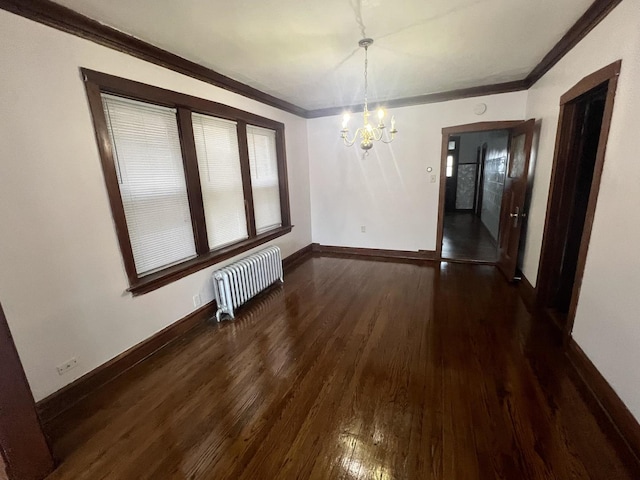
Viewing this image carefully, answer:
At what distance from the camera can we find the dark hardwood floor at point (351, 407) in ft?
4.72

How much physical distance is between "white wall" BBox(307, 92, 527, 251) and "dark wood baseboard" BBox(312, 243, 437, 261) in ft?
0.26

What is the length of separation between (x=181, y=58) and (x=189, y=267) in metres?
1.95

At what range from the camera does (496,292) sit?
3.35m

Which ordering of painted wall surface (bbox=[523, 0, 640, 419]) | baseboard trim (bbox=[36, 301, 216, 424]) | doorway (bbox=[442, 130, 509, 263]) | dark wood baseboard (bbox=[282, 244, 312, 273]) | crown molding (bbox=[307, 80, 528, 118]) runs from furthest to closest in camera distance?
doorway (bbox=[442, 130, 509, 263]) → dark wood baseboard (bbox=[282, 244, 312, 273]) → crown molding (bbox=[307, 80, 528, 118]) → baseboard trim (bbox=[36, 301, 216, 424]) → painted wall surface (bbox=[523, 0, 640, 419])

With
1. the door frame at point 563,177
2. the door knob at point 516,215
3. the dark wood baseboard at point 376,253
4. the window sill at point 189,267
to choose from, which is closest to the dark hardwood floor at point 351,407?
the door frame at point 563,177

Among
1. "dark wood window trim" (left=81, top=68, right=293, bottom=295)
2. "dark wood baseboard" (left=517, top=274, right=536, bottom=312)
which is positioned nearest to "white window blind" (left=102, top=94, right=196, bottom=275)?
"dark wood window trim" (left=81, top=68, right=293, bottom=295)

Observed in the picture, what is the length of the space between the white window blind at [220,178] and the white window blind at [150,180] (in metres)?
0.29

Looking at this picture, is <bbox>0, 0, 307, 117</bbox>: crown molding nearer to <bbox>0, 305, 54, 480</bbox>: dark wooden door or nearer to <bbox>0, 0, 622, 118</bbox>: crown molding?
<bbox>0, 0, 622, 118</bbox>: crown molding

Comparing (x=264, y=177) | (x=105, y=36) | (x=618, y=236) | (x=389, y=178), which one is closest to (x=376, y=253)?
(x=389, y=178)

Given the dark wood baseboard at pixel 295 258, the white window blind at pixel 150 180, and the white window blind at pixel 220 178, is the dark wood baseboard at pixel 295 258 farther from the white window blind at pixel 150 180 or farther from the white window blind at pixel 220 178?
the white window blind at pixel 150 180

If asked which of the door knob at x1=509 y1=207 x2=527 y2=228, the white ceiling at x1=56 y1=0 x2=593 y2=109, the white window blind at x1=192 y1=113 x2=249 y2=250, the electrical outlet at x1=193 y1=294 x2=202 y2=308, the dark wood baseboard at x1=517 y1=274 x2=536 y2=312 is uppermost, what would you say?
the white ceiling at x1=56 y1=0 x2=593 y2=109

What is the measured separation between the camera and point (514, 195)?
11.6 ft

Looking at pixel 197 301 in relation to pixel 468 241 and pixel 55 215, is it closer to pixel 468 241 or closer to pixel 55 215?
pixel 55 215

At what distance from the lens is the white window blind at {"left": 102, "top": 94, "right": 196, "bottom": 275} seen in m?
2.24
